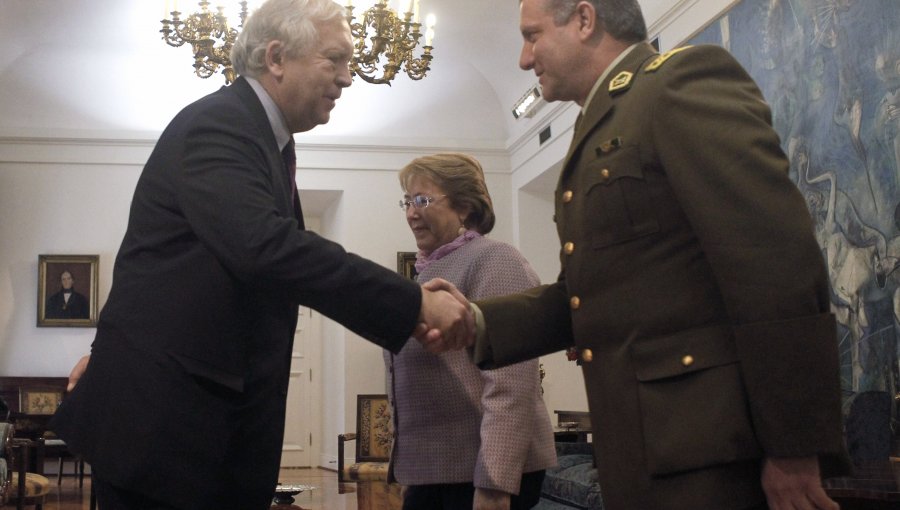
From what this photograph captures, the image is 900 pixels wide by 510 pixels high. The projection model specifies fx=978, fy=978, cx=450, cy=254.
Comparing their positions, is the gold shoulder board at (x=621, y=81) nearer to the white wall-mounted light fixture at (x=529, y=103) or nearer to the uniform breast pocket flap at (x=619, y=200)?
the uniform breast pocket flap at (x=619, y=200)

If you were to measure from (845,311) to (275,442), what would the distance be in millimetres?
4217

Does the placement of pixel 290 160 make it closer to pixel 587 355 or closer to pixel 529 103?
pixel 587 355

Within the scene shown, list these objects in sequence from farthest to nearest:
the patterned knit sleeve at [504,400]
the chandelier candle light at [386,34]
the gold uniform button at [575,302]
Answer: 1. the chandelier candle light at [386,34]
2. the patterned knit sleeve at [504,400]
3. the gold uniform button at [575,302]

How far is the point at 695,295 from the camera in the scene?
1662 millimetres

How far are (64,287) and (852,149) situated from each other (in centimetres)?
903

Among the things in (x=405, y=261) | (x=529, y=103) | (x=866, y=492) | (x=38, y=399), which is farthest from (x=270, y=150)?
(x=38, y=399)

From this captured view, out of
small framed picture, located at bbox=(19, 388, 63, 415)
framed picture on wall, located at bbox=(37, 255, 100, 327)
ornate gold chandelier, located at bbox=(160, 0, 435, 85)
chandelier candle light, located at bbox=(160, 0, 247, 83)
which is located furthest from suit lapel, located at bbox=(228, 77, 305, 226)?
framed picture on wall, located at bbox=(37, 255, 100, 327)

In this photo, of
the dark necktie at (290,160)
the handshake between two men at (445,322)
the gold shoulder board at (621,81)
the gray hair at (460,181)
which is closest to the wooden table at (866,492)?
the gray hair at (460,181)

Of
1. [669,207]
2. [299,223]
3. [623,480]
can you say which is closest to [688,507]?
[623,480]

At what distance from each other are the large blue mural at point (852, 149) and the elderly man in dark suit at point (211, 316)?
361 centimetres

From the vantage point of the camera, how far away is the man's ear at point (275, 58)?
227 centimetres

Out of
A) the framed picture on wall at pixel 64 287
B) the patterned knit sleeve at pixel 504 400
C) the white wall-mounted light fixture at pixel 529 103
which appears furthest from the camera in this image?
the framed picture on wall at pixel 64 287

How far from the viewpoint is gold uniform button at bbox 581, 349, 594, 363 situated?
1.81 metres

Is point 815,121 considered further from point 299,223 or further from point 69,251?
point 69,251
